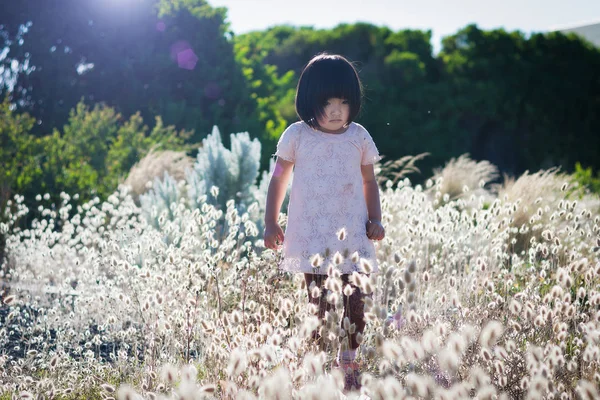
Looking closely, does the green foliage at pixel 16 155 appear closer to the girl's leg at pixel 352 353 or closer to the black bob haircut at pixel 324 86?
the black bob haircut at pixel 324 86

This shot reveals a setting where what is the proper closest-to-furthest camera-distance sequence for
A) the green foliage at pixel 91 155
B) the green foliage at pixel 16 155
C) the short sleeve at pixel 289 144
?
the short sleeve at pixel 289 144
the green foliage at pixel 16 155
the green foliage at pixel 91 155

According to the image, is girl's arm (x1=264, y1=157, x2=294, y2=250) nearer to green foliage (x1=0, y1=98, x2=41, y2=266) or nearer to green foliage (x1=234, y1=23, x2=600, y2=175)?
green foliage (x1=0, y1=98, x2=41, y2=266)

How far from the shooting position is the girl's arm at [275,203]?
116 inches

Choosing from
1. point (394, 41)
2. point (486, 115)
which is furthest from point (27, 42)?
point (486, 115)

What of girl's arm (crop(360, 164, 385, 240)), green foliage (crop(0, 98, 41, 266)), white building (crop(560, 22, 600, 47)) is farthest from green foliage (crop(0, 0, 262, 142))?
white building (crop(560, 22, 600, 47))

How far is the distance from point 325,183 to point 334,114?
34 cm

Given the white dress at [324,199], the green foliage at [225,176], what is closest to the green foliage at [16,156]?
the green foliage at [225,176]

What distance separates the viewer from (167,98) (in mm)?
15586

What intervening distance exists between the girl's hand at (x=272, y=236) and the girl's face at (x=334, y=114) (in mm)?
539

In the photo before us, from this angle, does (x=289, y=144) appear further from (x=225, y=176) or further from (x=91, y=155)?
(x=91, y=155)

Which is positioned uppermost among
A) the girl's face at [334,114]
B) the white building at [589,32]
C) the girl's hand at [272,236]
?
the white building at [589,32]

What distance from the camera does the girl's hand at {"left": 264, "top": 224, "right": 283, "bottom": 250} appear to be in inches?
115

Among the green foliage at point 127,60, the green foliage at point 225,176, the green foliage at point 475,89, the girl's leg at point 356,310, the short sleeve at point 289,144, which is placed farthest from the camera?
the green foliage at point 475,89

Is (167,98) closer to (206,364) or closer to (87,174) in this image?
(87,174)
